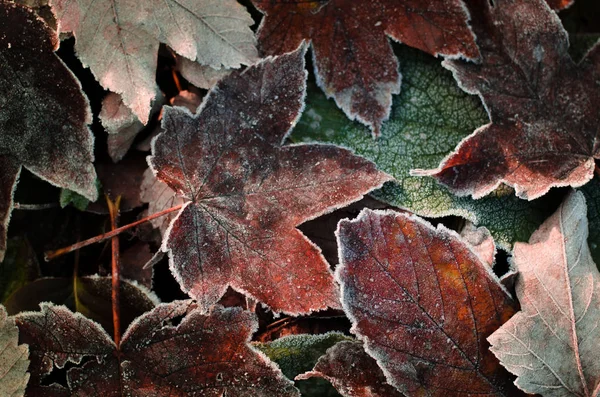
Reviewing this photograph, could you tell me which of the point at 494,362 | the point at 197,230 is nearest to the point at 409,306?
the point at 494,362

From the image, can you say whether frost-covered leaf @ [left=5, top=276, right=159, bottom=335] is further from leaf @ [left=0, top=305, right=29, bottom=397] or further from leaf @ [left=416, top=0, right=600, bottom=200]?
leaf @ [left=416, top=0, right=600, bottom=200]

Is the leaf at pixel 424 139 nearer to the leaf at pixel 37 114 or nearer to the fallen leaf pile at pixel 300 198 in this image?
the fallen leaf pile at pixel 300 198

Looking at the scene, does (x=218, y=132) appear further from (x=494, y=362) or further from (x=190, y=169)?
(x=494, y=362)

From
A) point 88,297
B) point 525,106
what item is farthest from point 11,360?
point 525,106

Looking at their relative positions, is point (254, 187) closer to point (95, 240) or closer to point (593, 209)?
point (95, 240)

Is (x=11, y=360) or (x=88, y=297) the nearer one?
(x=11, y=360)

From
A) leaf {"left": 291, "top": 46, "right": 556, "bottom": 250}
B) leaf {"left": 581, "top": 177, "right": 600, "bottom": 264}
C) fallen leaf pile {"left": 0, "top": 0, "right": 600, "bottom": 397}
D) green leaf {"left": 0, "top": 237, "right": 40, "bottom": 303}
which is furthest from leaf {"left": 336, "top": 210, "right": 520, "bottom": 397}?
green leaf {"left": 0, "top": 237, "right": 40, "bottom": 303}
